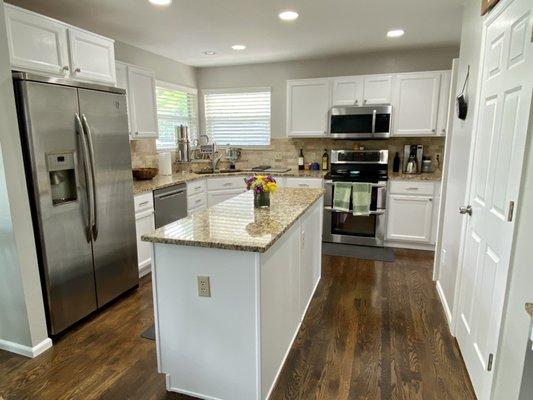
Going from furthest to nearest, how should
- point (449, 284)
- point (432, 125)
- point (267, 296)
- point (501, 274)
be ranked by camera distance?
point (432, 125), point (449, 284), point (267, 296), point (501, 274)

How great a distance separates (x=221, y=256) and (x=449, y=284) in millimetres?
1993

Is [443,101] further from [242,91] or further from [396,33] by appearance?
[242,91]

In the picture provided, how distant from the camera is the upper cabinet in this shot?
7.07 feet

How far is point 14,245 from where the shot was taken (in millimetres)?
2033

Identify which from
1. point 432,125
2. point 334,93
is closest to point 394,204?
point 432,125

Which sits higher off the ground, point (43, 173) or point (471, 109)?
point (471, 109)

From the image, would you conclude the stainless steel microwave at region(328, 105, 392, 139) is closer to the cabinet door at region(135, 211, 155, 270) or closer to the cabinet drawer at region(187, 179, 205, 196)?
the cabinet drawer at region(187, 179, 205, 196)

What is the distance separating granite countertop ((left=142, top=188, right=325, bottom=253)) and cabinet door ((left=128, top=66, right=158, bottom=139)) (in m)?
1.74

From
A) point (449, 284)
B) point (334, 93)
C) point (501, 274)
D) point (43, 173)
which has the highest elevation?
point (334, 93)

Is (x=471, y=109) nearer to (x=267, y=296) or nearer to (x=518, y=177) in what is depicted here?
(x=518, y=177)

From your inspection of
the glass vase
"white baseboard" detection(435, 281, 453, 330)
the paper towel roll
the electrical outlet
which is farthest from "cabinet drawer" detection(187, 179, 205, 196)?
"white baseboard" detection(435, 281, 453, 330)

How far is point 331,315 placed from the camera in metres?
2.65

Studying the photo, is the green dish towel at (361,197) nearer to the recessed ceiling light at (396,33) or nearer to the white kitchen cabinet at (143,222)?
the recessed ceiling light at (396,33)

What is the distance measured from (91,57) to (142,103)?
98 centimetres
